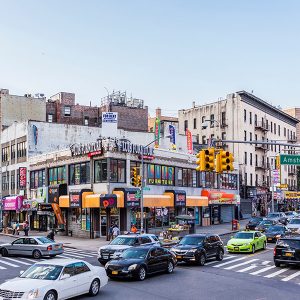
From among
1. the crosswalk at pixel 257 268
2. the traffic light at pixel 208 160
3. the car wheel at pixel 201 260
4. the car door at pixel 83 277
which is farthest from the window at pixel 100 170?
the car door at pixel 83 277

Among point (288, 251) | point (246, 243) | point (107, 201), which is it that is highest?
point (107, 201)

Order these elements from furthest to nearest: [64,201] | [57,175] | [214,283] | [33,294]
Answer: [57,175]
[64,201]
[214,283]
[33,294]

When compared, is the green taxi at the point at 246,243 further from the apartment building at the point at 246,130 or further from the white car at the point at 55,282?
the apartment building at the point at 246,130

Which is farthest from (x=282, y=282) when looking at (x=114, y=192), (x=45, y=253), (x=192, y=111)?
(x=192, y=111)

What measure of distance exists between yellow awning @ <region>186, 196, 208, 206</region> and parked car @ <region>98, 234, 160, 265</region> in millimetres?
28022

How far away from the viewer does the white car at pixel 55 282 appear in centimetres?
1722

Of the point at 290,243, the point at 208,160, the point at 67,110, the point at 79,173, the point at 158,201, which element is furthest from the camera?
the point at 67,110

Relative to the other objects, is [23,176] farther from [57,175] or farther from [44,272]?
[44,272]

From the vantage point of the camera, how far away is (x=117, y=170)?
2012 inches

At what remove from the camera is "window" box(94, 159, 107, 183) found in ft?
166

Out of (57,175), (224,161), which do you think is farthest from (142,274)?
(57,175)

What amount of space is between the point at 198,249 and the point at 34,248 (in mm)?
11203

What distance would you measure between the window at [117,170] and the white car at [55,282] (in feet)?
96.8

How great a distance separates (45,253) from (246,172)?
53792 mm
